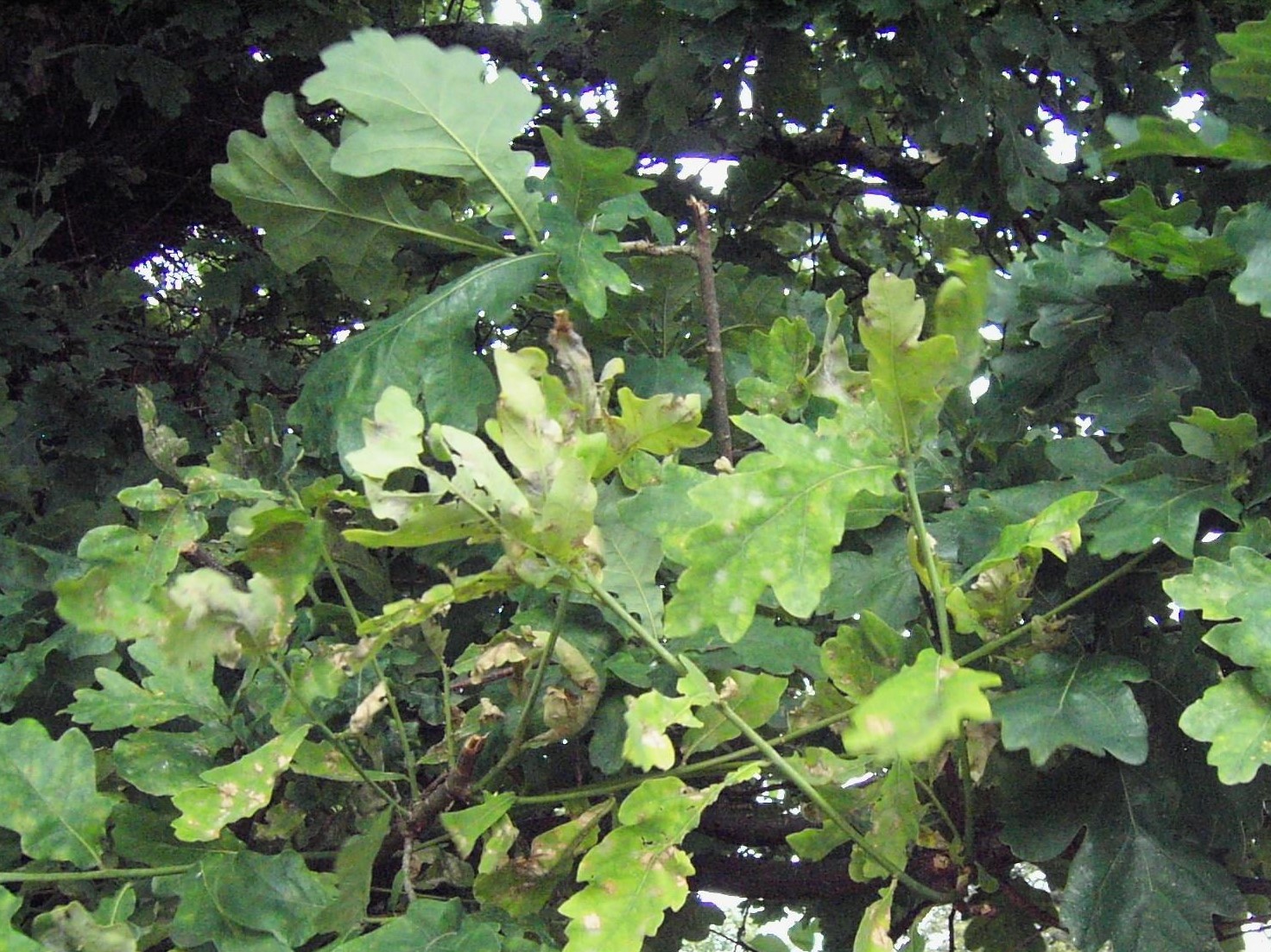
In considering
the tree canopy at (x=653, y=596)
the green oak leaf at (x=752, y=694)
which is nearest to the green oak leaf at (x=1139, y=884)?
the tree canopy at (x=653, y=596)

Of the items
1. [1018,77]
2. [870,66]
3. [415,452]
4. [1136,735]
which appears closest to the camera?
[415,452]

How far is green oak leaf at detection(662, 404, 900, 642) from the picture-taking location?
1.70 feet

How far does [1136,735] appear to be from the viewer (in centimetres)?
61

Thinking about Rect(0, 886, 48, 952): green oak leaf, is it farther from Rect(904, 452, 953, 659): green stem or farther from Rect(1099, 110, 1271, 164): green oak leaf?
Rect(1099, 110, 1271, 164): green oak leaf

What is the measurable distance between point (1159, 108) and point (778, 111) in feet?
1.50

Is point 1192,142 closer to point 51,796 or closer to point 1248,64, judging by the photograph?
point 1248,64

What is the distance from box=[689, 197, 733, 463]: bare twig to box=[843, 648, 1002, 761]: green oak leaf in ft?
1.04

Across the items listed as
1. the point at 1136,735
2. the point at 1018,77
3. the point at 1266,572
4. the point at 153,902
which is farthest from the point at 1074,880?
the point at 1018,77

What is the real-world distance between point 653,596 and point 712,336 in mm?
196

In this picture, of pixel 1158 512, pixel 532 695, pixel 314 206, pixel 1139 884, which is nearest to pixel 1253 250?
pixel 1158 512

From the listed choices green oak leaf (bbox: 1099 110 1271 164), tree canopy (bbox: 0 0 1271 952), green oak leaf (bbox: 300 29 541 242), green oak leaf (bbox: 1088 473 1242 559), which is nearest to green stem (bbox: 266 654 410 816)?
tree canopy (bbox: 0 0 1271 952)

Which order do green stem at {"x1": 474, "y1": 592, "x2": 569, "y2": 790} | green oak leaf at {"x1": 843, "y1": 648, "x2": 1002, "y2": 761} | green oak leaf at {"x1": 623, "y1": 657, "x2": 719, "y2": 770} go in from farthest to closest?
green stem at {"x1": 474, "y1": 592, "x2": 569, "y2": 790} < green oak leaf at {"x1": 623, "y1": 657, "x2": 719, "y2": 770} < green oak leaf at {"x1": 843, "y1": 648, "x2": 1002, "y2": 761}

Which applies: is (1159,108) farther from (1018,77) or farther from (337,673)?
(337,673)

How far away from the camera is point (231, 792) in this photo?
2.00 ft
